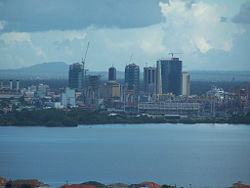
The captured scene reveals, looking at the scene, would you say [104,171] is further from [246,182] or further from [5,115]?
[5,115]

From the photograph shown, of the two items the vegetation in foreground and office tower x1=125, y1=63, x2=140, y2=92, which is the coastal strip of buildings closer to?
office tower x1=125, y1=63, x2=140, y2=92

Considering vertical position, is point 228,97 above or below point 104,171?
above

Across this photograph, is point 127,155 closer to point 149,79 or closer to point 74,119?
point 74,119

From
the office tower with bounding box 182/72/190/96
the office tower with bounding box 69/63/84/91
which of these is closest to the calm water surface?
the office tower with bounding box 69/63/84/91

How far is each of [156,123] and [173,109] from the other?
6.00 meters

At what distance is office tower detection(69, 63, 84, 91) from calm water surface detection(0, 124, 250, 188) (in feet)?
63.9

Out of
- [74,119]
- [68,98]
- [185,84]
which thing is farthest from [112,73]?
[74,119]

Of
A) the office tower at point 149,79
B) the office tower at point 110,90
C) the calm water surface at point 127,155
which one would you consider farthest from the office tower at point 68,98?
the calm water surface at point 127,155

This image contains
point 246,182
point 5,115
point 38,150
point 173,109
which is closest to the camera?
point 246,182

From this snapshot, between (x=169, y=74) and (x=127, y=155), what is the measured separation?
30.0m

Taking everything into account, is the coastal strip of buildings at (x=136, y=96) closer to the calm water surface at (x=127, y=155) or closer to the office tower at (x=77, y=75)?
the office tower at (x=77, y=75)

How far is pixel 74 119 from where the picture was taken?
27.8 metres

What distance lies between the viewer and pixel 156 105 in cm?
3584

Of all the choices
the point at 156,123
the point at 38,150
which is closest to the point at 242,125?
the point at 156,123
